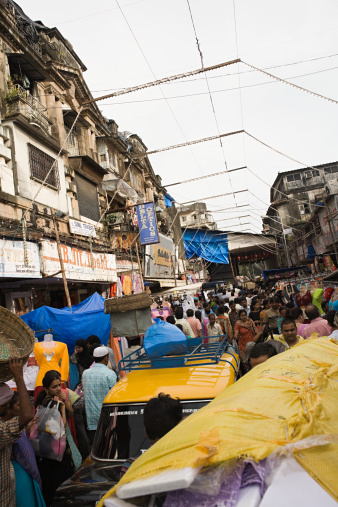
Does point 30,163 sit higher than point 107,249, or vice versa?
point 30,163

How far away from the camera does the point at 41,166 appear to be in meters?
13.9

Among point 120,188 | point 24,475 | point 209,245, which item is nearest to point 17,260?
point 24,475

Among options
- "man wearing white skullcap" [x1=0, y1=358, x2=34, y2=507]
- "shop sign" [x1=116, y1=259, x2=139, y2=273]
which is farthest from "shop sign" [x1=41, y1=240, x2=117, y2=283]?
"man wearing white skullcap" [x1=0, y1=358, x2=34, y2=507]

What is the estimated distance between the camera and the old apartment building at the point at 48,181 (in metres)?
11.1

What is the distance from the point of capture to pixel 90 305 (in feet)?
30.0

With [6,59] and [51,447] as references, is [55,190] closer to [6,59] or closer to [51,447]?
[6,59]

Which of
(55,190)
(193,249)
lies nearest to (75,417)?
(55,190)

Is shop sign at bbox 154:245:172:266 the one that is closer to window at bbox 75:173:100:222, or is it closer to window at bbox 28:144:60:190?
window at bbox 75:173:100:222

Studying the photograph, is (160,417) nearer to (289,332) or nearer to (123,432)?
Answer: (123,432)

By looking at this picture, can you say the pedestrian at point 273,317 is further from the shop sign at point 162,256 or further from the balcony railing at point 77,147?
the shop sign at point 162,256

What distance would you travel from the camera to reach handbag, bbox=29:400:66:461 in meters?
3.58

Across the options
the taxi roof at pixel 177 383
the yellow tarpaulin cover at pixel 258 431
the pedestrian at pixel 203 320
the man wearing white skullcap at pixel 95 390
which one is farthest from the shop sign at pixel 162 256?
the yellow tarpaulin cover at pixel 258 431

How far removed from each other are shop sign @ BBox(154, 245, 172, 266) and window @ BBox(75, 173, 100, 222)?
739cm

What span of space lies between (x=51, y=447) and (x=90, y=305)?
18.6 feet
